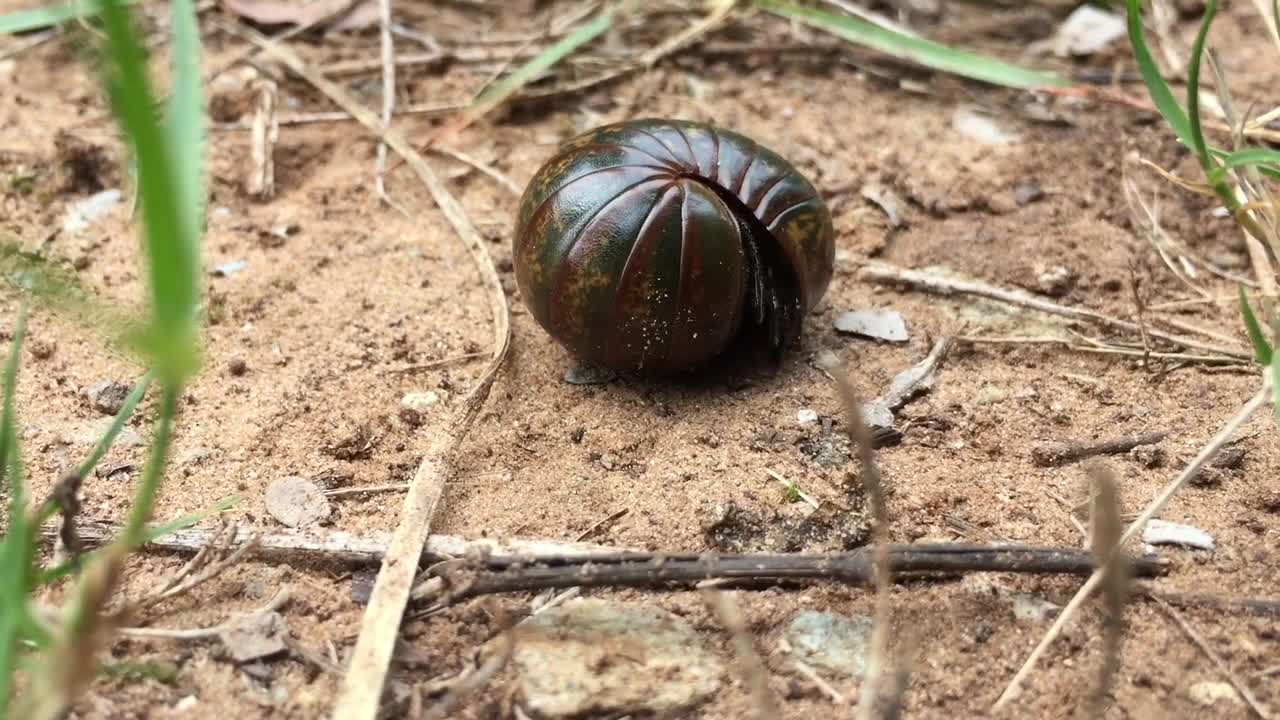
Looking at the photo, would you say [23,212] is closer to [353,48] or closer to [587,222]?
[353,48]

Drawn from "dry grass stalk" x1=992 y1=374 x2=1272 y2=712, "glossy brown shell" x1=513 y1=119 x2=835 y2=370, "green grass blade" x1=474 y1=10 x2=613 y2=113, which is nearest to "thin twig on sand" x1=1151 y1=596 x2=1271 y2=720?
"dry grass stalk" x1=992 y1=374 x2=1272 y2=712

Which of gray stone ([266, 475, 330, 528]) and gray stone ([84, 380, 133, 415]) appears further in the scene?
gray stone ([84, 380, 133, 415])

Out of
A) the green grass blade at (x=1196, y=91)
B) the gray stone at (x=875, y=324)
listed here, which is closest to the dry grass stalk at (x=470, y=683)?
the gray stone at (x=875, y=324)

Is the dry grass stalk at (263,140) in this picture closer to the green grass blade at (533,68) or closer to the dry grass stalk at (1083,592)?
the green grass blade at (533,68)

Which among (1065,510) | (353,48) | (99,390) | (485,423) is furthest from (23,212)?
(1065,510)

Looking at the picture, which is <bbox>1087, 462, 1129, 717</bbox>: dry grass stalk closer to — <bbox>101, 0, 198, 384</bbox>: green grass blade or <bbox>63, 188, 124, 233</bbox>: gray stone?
<bbox>101, 0, 198, 384</bbox>: green grass blade
